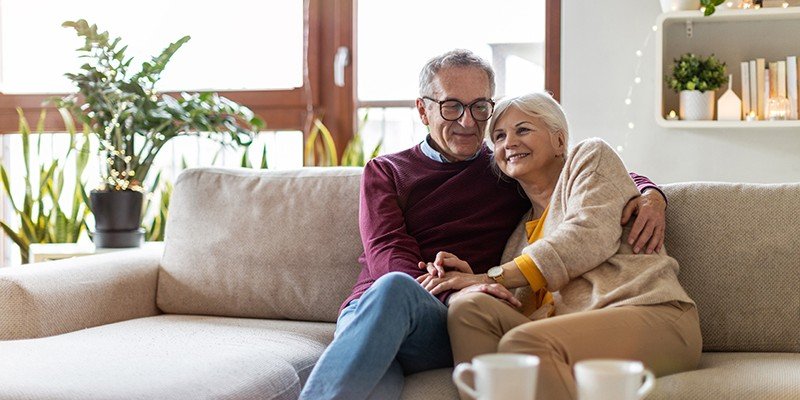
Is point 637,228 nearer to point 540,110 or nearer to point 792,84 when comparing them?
point 540,110

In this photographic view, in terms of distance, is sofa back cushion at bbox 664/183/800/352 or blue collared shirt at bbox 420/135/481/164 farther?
blue collared shirt at bbox 420/135/481/164

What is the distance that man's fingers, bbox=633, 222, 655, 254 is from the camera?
210cm

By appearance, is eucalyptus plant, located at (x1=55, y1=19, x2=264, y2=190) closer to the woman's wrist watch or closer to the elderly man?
the elderly man

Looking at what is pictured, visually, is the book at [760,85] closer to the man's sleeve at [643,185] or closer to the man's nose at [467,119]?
the man's sleeve at [643,185]

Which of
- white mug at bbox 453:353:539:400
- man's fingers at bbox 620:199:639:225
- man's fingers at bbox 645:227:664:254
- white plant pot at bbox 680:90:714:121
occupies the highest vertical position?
white plant pot at bbox 680:90:714:121

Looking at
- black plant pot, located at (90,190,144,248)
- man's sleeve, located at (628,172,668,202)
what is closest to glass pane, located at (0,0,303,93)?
black plant pot, located at (90,190,144,248)

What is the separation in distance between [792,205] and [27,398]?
1734 mm

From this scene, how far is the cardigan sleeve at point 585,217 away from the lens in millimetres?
2045

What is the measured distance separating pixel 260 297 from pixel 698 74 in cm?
182

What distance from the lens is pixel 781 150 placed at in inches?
139

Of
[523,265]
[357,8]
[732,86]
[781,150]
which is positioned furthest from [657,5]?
[523,265]

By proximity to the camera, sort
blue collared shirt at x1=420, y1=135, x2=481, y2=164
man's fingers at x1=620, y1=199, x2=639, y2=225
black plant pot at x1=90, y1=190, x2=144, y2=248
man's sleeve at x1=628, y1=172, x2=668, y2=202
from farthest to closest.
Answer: black plant pot at x1=90, y1=190, x2=144, y2=248 → blue collared shirt at x1=420, y1=135, x2=481, y2=164 → man's sleeve at x1=628, y1=172, x2=668, y2=202 → man's fingers at x1=620, y1=199, x2=639, y2=225

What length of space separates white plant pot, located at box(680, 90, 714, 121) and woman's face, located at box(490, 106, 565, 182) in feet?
4.35

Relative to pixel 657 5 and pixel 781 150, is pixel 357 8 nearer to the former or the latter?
pixel 657 5
